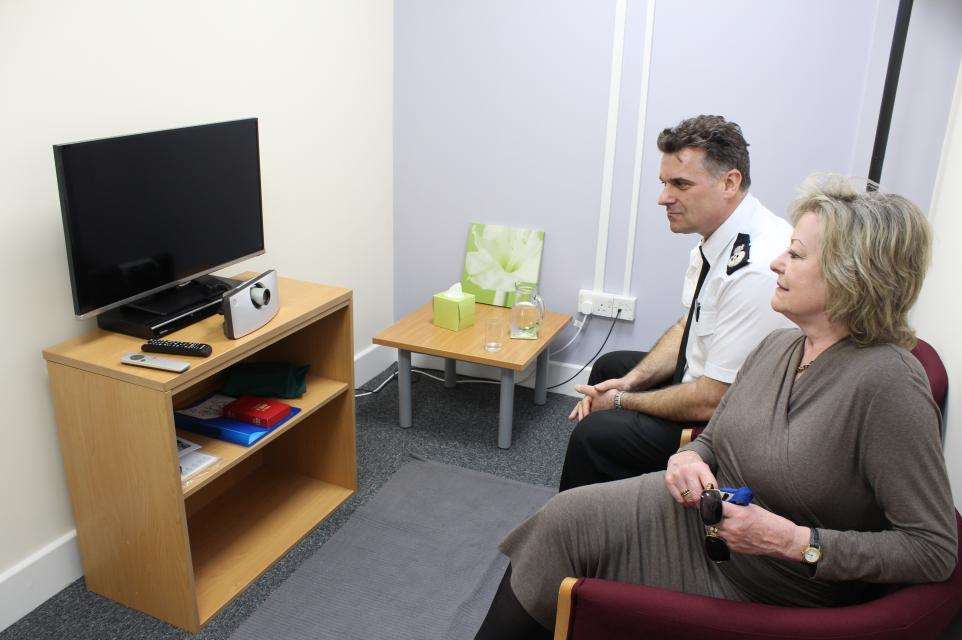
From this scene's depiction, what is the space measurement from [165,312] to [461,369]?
5.61 ft

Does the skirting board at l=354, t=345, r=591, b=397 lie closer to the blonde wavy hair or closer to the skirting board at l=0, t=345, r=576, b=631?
the skirting board at l=0, t=345, r=576, b=631

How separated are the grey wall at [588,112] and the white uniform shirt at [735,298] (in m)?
0.85

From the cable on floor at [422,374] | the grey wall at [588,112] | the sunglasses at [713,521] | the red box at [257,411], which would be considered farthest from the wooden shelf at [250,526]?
the sunglasses at [713,521]

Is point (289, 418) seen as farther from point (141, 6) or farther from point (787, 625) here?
point (787, 625)

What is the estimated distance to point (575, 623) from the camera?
50.8 inches

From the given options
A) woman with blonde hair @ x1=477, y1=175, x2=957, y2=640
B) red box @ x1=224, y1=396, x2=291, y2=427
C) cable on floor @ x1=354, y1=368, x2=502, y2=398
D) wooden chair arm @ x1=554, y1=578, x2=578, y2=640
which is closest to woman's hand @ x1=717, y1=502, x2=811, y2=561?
woman with blonde hair @ x1=477, y1=175, x2=957, y2=640

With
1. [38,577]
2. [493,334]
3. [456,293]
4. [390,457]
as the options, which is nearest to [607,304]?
[493,334]

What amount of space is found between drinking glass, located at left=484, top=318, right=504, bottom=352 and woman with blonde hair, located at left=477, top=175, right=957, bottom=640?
4.12ft

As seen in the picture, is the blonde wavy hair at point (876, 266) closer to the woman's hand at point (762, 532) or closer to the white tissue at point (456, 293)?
the woman's hand at point (762, 532)

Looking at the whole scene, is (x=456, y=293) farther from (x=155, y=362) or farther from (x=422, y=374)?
(x=155, y=362)

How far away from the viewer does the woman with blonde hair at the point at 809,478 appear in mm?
1195

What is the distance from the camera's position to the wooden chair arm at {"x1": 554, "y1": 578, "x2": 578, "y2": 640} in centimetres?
128

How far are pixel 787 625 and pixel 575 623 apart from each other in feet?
1.12

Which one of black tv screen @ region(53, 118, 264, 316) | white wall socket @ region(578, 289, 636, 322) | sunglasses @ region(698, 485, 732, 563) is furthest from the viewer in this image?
white wall socket @ region(578, 289, 636, 322)
